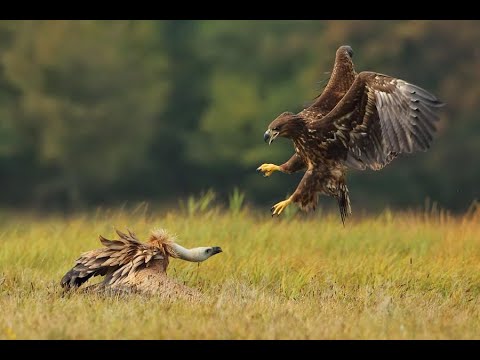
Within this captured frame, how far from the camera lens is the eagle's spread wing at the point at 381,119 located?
9438mm

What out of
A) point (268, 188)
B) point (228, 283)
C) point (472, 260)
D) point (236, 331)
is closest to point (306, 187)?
point (228, 283)

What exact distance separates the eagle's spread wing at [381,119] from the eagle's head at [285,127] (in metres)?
0.14

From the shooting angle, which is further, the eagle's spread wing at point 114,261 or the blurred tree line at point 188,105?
the blurred tree line at point 188,105

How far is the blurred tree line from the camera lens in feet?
113

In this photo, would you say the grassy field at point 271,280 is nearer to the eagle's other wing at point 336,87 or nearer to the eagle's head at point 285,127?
the eagle's head at point 285,127

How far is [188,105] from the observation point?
40312 mm

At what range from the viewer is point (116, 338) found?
7312mm

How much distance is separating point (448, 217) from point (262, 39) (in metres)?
26.3

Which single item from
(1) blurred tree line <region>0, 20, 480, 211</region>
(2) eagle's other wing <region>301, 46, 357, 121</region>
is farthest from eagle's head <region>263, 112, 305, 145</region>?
(1) blurred tree line <region>0, 20, 480, 211</region>

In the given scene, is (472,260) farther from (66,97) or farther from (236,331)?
(66,97)

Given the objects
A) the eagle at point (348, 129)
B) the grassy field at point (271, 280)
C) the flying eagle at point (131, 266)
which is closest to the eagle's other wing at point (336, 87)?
the eagle at point (348, 129)

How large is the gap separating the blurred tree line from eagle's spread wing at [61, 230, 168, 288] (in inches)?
940

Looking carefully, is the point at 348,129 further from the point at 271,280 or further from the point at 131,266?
the point at 131,266

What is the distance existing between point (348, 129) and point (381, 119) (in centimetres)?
52
